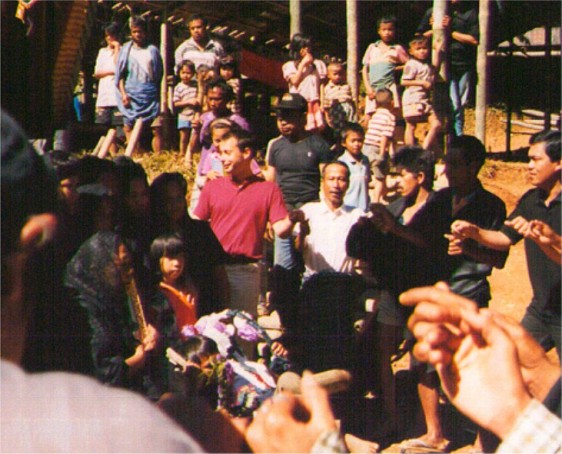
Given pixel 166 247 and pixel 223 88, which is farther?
pixel 223 88

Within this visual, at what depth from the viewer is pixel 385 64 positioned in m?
8.41

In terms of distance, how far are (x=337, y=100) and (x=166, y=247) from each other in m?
3.78

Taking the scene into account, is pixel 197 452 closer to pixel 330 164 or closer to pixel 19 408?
pixel 19 408

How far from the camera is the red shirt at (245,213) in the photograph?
205 inches

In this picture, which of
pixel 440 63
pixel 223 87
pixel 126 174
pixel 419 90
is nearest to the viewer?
pixel 126 174

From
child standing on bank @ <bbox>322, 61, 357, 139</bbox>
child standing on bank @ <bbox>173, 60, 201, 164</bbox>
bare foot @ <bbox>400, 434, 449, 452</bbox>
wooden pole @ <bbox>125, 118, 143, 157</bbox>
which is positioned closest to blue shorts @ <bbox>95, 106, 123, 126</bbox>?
wooden pole @ <bbox>125, 118, 143, 157</bbox>

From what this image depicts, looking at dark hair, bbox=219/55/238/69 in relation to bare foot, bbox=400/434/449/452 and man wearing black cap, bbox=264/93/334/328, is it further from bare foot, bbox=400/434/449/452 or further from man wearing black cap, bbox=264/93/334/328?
bare foot, bbox=400/434/449/452

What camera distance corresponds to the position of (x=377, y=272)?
17.1 feet

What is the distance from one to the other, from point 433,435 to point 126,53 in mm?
4387

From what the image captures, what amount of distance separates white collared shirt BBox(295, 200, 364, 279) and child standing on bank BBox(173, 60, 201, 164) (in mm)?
3133

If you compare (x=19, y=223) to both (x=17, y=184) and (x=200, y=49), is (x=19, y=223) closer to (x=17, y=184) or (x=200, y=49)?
(x=17, y=184)

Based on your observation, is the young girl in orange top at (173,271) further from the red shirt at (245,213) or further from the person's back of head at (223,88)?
the person's back of head at (223,88)

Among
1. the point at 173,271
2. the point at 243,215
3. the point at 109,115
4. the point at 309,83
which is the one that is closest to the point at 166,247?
the point at 173,271

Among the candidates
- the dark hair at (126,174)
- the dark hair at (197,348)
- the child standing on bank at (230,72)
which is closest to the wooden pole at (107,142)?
the child standing on bank at (230,72)
